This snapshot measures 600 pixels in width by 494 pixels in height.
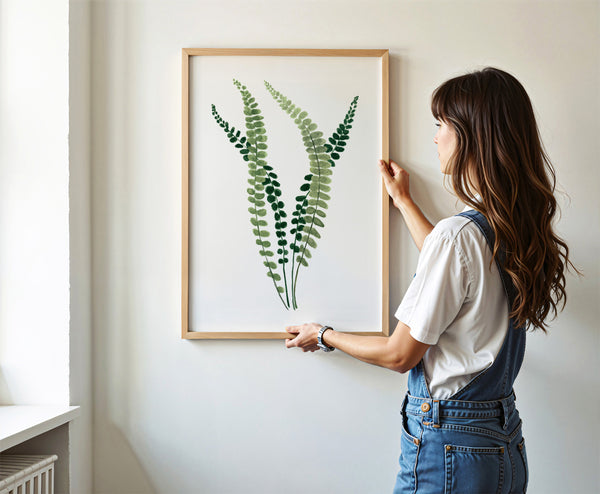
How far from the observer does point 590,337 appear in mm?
1508

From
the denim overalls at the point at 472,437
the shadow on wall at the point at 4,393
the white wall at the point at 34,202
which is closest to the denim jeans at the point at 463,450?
the denim overalls at the point at 472,437

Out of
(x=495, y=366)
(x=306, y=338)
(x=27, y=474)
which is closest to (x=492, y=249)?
(x=495, y=366)

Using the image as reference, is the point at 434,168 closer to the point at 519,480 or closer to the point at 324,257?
the point at 324,257

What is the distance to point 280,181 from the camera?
4.95 feet

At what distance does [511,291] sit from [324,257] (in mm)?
575

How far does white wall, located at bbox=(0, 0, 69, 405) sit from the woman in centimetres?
93

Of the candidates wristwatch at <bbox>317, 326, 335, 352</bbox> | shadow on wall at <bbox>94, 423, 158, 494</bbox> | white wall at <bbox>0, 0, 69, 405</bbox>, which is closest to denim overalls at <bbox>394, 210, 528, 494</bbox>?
wristwatch at <bbox>317, 326, 335, 352</bbox>

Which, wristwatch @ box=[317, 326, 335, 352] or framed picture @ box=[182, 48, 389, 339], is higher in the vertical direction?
framed picture @ box=[182, 48, 389, 339]

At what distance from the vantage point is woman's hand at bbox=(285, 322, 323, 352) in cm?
141

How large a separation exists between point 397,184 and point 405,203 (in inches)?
2.2

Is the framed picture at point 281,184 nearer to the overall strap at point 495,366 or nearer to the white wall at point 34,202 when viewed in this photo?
the white wall at point 34,202

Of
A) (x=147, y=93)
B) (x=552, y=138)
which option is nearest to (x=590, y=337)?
(x=552, y=138)

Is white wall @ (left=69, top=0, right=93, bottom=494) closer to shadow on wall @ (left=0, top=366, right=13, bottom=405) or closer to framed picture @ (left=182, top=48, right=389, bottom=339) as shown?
shadow on wall @ (left=0, top=366, right=13, bottom=405)

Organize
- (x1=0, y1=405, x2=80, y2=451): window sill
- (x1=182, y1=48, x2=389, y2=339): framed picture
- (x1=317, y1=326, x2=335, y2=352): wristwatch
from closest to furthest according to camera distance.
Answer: (x1=0, y1=405, x2=80, y2=451): window sill, (x1=317, y1=326, x2=335, y2=352): wristwatch, (x1=182, y1=48, x2=389, y2=339): framed picture
